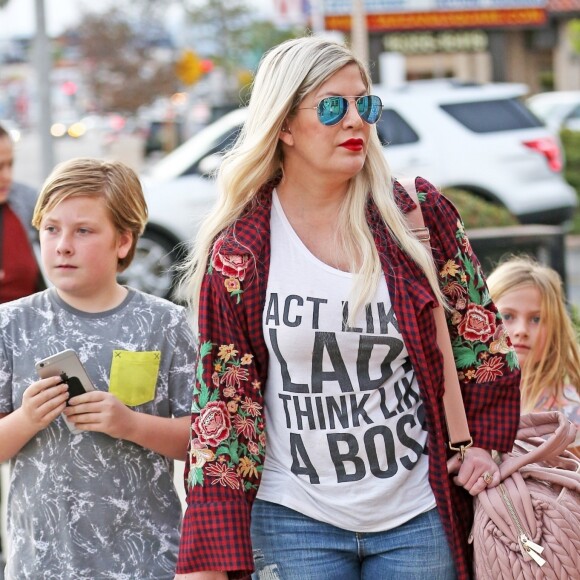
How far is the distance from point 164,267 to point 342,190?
843cm

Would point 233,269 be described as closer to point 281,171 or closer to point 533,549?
point 281,171

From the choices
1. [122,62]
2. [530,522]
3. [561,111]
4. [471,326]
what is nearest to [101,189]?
[471,326]

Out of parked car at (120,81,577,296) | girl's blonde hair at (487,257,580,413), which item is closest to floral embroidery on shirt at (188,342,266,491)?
girl's blonde hair at (487,257,580,413)

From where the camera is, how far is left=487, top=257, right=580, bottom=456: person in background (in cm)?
401

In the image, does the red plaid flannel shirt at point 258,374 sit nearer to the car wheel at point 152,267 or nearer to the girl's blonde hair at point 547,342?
the girl's blonde hair at point 547,342

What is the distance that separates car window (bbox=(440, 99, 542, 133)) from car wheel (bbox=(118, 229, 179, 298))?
3.32 m

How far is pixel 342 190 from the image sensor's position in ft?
9.66

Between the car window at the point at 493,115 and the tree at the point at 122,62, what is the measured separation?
22.2 m

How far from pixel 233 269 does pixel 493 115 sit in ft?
34.0

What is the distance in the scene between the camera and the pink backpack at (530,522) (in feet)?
8.82

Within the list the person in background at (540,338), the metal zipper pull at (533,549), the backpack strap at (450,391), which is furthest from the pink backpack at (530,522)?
the person in background at (540,338)

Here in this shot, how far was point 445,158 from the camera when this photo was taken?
12.2 metres

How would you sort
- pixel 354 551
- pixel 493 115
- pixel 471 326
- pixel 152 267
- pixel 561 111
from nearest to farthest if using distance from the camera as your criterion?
1. pixel 354 551
2. pixel 471 326
3. pixel 152 267
4. pixel 493 115
5. pixel 561 111

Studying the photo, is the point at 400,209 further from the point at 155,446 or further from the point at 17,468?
the point at 17,468
